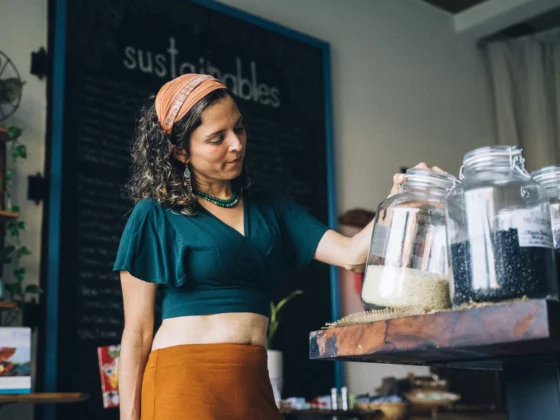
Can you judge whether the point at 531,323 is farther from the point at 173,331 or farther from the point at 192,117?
the point at 192,117

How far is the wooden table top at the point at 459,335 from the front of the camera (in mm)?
612

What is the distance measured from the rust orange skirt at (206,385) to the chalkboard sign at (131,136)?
43.0 inches

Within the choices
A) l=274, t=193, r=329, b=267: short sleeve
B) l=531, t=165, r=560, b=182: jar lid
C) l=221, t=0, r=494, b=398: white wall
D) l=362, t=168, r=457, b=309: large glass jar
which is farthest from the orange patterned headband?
l=221, t=0, r=494, b=398: white wall

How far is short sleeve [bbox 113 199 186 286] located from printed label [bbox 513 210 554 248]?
87 cm

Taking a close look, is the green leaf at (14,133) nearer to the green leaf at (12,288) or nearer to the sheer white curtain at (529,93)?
the green leaf at (12,288)

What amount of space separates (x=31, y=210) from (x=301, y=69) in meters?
1.56

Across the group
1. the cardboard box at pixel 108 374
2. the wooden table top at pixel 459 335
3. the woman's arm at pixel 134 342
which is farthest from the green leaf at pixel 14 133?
the wooden table top at pixel 459 335

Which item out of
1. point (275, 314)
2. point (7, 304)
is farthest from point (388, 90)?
point (7, 304)

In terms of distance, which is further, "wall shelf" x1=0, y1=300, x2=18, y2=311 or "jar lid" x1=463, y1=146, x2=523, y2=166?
"wall shelf" x1=0, y1=300, x2=18, y2=311

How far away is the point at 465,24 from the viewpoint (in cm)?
446

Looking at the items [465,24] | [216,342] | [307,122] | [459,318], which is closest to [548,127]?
[465,24]

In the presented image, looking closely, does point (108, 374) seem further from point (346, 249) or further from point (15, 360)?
point (346, 249)

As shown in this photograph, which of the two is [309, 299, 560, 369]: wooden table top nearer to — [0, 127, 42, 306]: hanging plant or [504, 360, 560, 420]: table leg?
[504, 360, 560, 420]: table leg

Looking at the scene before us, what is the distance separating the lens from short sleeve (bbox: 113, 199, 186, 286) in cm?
146
